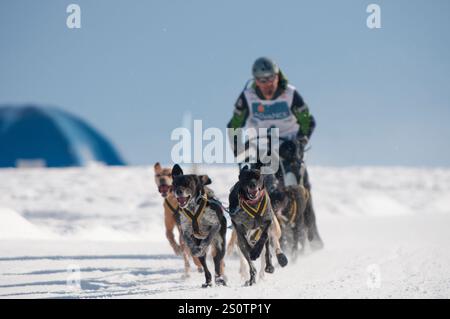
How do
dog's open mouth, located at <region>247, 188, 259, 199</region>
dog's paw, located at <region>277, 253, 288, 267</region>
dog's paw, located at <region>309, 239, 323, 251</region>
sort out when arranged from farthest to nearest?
dog's paw, located at <region>309, 239, 323, 251</region> → dog's paw, located at <region>277, 253, 288, 267</region> → dog's open mouth, located at <region>247, 188, 259, 199</region>

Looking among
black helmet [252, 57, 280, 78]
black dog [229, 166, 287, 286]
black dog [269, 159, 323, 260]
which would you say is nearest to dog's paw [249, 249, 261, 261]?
black dog [229, 166, 287, 286]

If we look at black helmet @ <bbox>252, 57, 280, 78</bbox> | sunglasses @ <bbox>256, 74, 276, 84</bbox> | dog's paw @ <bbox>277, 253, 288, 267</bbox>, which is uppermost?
black helmet @ <bbox>252, 57, 280, 78</bbox>

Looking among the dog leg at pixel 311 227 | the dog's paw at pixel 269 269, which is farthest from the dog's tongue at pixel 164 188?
the dog leg at pixel 311 227

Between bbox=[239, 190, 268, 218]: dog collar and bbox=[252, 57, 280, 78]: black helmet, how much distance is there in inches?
99.7

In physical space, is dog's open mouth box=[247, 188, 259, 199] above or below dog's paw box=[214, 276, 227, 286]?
above

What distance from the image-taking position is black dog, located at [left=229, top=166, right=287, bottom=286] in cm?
570

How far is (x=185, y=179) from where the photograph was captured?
562cm

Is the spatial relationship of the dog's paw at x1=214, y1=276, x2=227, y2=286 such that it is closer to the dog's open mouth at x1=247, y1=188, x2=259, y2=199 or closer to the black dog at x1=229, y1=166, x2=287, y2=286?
the black dog at x1=229, y1=166, x2=287, y2=286

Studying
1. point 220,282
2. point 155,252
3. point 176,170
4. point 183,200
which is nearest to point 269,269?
point 220,282

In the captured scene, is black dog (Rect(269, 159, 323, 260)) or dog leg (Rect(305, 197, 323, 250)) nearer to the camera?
black dog (Rect(269, 159, 323, 260))

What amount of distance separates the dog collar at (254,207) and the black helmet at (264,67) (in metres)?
2.53

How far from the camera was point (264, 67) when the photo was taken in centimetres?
793
